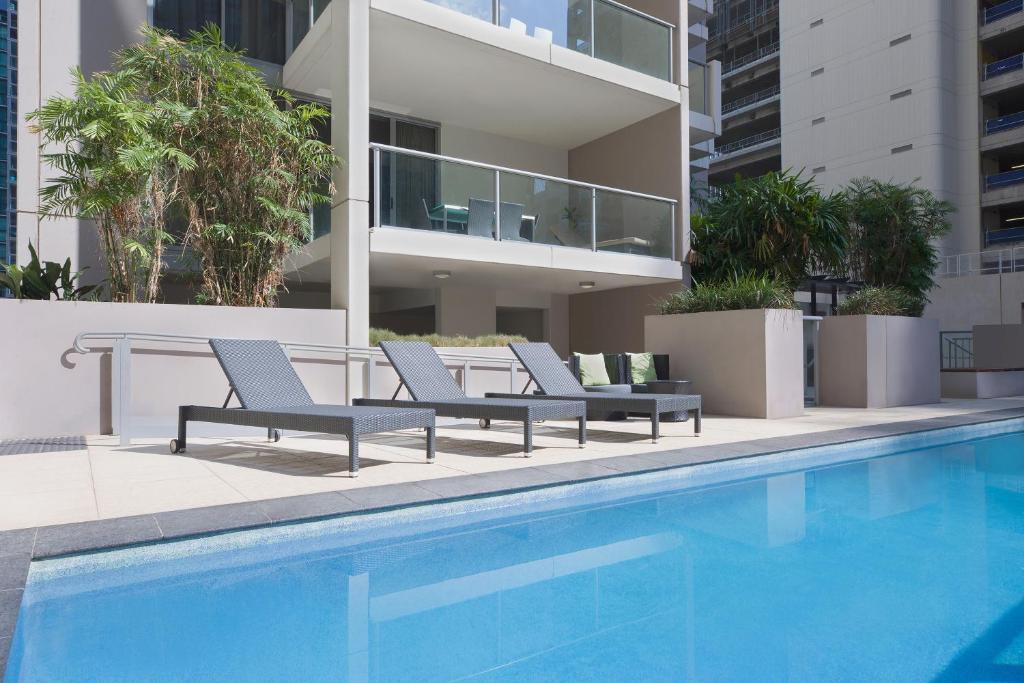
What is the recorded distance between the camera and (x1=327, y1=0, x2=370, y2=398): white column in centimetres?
954

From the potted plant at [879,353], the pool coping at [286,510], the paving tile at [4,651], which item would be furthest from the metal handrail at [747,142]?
the paving tile at [4,651]

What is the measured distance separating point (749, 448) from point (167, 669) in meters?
5.60

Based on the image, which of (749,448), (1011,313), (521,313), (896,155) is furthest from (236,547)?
(896,155)

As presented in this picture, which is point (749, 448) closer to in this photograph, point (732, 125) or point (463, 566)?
point (463, 566)

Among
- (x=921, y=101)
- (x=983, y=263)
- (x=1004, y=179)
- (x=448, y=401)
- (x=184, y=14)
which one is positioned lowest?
(x=448, y=401)

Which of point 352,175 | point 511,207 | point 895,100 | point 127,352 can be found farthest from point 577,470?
point 895,100

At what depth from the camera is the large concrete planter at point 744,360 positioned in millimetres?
10336

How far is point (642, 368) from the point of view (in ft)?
36.1

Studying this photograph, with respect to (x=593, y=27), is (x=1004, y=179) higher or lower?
higher

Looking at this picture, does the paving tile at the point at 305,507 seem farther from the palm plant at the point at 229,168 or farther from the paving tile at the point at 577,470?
the palm plant at the point at 229,168

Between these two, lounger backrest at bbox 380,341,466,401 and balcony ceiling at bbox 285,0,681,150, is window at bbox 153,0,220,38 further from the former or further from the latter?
lounger backrest at bbox 380,341,466,401

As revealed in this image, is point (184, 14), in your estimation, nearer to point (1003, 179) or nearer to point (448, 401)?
point (448, 401)

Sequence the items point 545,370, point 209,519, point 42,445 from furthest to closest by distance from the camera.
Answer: point 545,370, point 42,445, point 209,519

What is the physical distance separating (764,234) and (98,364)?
11199mm
